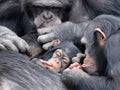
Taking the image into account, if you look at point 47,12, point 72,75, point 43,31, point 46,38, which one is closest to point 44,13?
point 47,12

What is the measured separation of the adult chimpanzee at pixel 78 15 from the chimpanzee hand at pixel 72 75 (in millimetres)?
624

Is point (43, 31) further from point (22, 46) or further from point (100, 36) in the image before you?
point (100, 36)

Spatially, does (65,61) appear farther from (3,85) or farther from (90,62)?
(3,85)

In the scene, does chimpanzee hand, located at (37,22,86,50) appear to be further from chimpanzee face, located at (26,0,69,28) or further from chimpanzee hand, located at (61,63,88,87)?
chimpanzee hand, located at (61,63,88,87)

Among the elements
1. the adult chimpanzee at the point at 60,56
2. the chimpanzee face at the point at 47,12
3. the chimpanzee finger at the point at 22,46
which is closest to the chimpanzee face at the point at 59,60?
the adult chimpanzee at the point at 60,56

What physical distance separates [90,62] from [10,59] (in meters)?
0.53

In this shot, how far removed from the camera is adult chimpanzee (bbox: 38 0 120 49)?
3375 millimetres

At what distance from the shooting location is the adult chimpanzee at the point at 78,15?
3.38m

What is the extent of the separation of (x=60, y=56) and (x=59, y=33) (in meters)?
0.43

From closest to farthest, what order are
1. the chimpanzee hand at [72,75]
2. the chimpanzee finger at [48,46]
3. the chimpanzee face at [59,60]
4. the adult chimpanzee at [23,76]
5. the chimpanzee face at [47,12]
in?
the adult chimpanzee at [23,76] → the chimpanzee hand at [72,75] → the chimpanzee face at [59,60] → the chimpanzee finger at [48,46] → the chimpanzee face at [47,12]

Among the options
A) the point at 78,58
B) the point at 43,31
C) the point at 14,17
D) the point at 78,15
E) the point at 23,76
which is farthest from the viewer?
the point at 14,17

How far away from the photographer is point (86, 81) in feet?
8.61

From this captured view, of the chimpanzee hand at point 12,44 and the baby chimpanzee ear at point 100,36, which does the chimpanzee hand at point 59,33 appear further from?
the baby chimpanzee ear at point 100,36

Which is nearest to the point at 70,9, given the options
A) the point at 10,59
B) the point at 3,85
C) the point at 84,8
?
the point at 84,8
